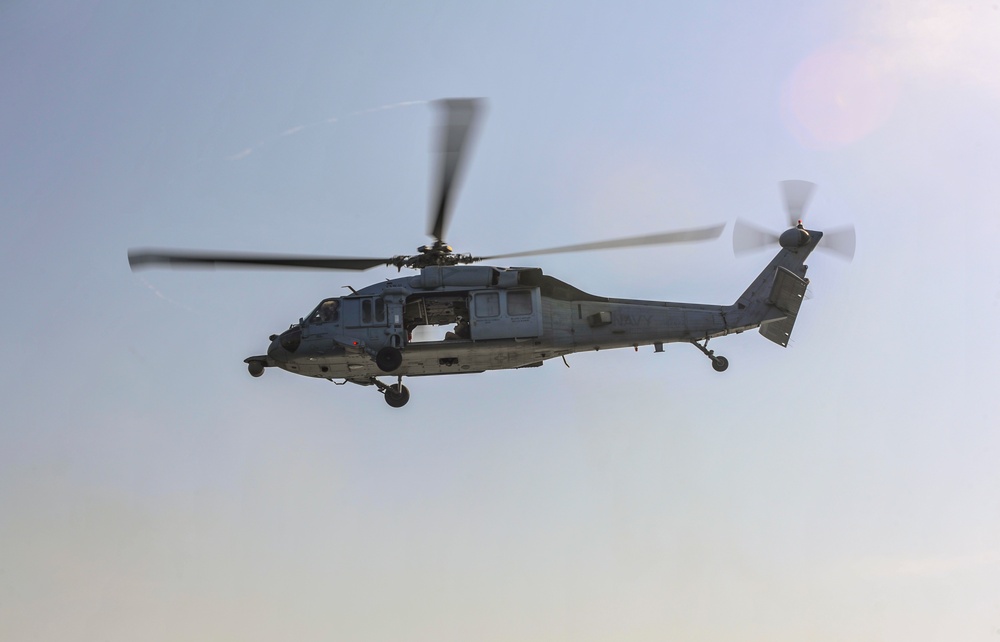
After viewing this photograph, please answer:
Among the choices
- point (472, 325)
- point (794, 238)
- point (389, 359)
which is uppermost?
point (794, 238)

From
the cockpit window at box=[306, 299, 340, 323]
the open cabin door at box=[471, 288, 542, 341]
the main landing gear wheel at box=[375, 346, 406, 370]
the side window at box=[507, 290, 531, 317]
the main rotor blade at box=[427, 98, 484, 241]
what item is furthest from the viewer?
the cockpit window at box=[306, 299, 340, 323]

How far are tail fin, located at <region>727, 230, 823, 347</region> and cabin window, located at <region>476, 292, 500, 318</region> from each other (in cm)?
590

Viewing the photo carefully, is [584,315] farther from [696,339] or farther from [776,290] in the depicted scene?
[776,290]

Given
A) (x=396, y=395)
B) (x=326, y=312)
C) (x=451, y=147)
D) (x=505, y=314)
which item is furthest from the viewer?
(x=396, y=395)

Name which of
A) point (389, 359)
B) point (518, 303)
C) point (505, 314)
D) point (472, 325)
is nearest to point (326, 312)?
point (389, 359)

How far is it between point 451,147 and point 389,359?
7057 mm

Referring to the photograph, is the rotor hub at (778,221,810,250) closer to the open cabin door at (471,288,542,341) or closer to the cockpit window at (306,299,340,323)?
the open cabin door at (471,288,542,341)

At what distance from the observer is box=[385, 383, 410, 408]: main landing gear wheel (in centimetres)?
2791

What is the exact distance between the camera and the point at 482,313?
87.9ft

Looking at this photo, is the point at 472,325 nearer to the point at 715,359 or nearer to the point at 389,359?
the point at 389,359

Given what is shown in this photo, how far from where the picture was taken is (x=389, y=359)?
26.5m

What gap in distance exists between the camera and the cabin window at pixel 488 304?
26812mm

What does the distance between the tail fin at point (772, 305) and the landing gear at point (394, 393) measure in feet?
27.7

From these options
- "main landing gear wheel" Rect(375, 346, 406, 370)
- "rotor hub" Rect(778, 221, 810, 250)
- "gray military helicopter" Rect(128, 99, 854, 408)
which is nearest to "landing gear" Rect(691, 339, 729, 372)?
"gray military helicopter" Rect(128, 99, 854, 408)
